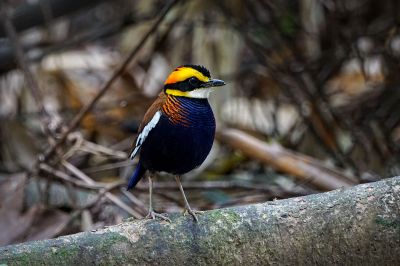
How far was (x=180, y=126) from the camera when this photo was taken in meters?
3.66

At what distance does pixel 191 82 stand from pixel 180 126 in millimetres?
239

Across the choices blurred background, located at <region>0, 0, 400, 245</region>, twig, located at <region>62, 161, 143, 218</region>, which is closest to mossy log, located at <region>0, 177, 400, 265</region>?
twig, located at <region>62, 161, 143, 218</region>

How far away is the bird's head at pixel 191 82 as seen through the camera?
147 inches

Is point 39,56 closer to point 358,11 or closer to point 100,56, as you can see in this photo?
point 100,56

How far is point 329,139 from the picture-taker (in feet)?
21.9

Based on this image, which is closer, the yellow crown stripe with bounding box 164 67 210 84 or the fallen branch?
the yellow crown stripe with bounding box 164 67 210 84

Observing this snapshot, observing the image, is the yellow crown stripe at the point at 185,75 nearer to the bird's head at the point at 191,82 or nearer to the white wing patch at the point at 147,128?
the bird's head at the point at 191,82

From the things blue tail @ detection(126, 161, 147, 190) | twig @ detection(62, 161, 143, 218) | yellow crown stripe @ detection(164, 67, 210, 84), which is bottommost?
twig @ detection(62, 161, 143, 218)

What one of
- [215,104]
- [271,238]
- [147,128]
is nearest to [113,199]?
[147,128]

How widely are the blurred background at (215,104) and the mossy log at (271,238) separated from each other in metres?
2.28

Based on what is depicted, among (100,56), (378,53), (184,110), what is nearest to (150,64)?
(100,56)

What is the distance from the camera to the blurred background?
5668 mm

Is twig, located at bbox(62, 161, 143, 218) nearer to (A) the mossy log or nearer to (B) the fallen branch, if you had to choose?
(B) the fallen branch

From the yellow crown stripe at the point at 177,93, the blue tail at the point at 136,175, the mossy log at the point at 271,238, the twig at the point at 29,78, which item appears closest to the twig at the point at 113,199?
the twig at the point at 29,78
